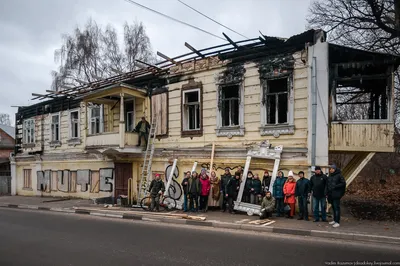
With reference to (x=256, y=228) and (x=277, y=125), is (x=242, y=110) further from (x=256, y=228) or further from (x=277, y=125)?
(x=256, y=228)

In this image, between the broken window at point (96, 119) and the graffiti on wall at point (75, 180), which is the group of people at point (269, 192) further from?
the broken window at point (96, 119)

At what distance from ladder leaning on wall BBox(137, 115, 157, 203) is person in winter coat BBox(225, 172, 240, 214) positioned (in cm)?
472

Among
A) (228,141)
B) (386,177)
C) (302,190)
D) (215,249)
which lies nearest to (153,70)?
(228,141)

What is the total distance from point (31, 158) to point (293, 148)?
811 inches

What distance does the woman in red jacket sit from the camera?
34.9 feet

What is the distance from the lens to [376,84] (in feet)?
38.1

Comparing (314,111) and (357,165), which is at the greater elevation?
(314,111)

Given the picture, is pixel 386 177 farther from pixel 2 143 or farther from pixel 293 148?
pixel 2 143

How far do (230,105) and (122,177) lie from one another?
25.6 feet

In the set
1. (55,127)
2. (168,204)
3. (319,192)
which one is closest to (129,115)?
(168,204)

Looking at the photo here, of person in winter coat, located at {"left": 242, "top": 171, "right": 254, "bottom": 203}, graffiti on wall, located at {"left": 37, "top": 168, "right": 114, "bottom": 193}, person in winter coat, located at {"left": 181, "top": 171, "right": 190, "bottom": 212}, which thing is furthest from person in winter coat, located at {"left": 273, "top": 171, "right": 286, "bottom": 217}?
graffiti on wall, located at {"left": 37, "top": 168, "right": 114, "bottom": 193}

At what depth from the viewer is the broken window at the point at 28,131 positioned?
2444 cm

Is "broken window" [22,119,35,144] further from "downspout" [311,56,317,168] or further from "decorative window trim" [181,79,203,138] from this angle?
"downspout" [311,56,317,168]

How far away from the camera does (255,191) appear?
11445mm
